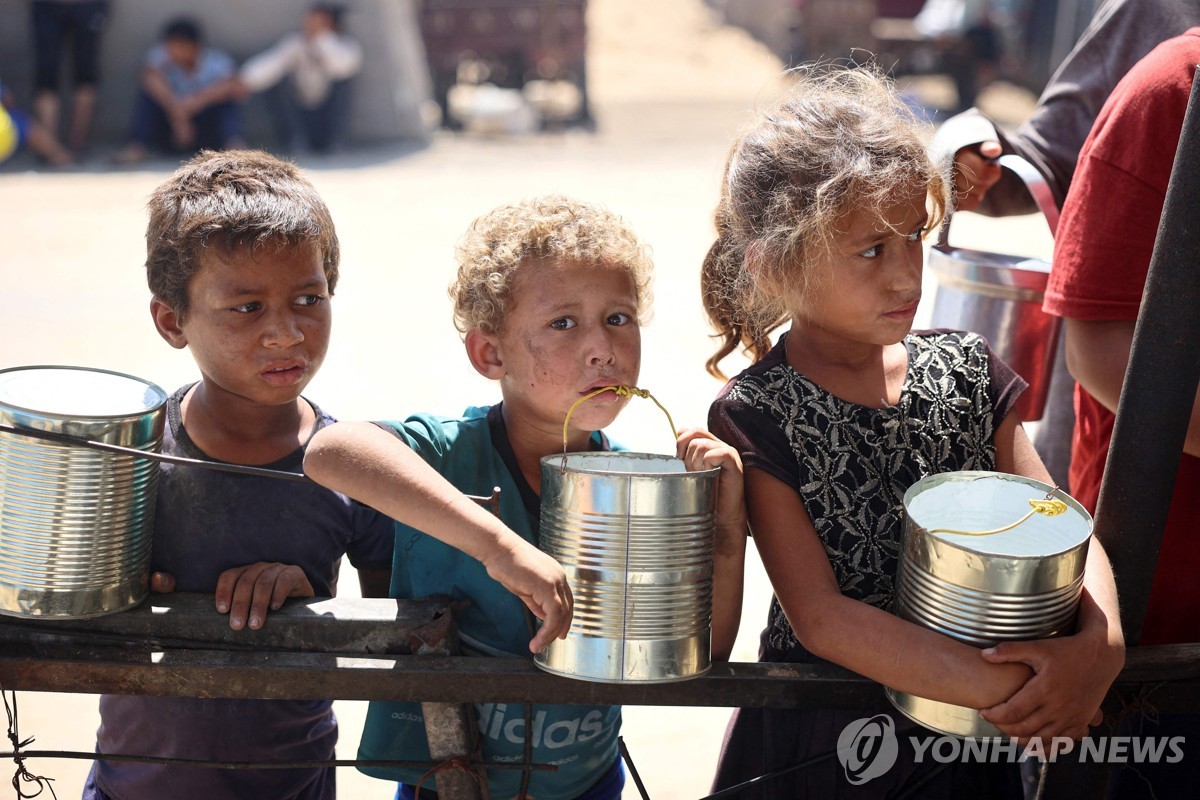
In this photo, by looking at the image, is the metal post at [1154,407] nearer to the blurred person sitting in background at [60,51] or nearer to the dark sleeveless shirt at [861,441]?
the dark sleeveless shirt at [861,441]

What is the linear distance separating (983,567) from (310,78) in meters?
12.4

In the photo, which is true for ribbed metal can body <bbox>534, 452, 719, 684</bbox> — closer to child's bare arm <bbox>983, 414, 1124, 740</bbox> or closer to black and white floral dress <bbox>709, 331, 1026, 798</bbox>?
black and white floral dress <bbox>709, 331, 1026, 798</bbox>

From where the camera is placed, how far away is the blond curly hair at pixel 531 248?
187cm

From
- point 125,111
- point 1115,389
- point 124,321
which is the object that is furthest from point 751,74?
point 1115,389

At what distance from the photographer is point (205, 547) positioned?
1978 mm

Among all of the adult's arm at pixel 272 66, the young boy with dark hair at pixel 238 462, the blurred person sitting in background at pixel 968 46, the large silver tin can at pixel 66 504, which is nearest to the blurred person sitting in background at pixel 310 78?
the adult's arm at pixel 272 66

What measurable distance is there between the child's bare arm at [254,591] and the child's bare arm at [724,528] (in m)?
0.59

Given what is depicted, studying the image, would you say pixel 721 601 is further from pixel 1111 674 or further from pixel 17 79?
pixel 17 79

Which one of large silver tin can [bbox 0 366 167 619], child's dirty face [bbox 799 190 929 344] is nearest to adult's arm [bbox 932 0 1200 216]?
child's dirty face [bbox 799 190 929 344]

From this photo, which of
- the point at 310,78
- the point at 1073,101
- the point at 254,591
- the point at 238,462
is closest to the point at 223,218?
the point at 238,462

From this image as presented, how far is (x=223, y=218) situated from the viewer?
6.67 ft

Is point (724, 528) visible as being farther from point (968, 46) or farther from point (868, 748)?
point (968, 46)

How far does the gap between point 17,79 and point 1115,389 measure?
13.5 metres

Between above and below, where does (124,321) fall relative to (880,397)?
below
